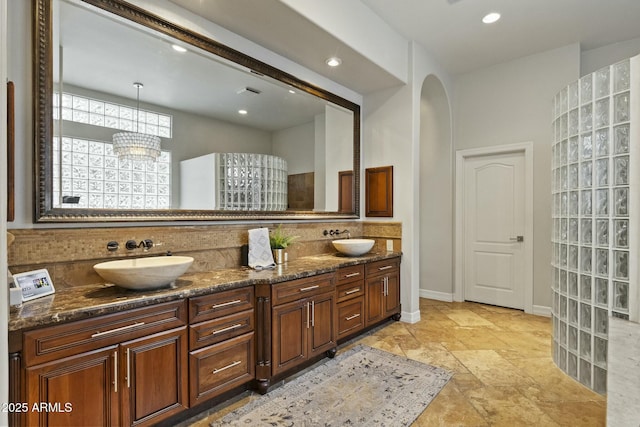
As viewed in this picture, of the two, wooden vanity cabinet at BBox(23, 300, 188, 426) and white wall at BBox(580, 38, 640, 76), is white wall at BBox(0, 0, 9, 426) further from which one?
white wall at BBox(580, 38, 640, 76)

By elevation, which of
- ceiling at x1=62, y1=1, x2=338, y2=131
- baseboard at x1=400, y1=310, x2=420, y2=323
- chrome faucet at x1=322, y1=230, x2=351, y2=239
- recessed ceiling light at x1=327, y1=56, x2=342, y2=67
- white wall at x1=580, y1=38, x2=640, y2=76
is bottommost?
baseboard at x1=400, y1=310, x2=420, y2=323

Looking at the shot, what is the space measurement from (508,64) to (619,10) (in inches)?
47.2

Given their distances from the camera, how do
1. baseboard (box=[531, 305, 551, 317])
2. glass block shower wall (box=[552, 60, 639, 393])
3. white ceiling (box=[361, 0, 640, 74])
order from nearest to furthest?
glass block shower wall (box=[552, 60, 639, 393]) → white ceiling (box=[361, 0, 640, 74]) → baseboard (box=[531, 305, 551, 317])

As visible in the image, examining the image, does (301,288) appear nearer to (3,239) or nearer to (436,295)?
(3,239)

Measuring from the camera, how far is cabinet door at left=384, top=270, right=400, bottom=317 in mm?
3762

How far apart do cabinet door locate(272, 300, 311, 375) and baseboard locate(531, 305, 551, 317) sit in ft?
10.7

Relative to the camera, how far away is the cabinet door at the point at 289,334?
2.42 metres

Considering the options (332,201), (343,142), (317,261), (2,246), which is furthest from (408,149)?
(2,246)

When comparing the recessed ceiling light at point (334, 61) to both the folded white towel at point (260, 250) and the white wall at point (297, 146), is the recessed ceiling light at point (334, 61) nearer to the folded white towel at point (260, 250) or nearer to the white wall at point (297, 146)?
the white wall at point (297, 146)

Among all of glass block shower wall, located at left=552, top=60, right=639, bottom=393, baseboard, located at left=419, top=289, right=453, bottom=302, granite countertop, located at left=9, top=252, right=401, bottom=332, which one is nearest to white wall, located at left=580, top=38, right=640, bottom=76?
glass block shower wall, located at left=552, top=60, right=639, bottom=393

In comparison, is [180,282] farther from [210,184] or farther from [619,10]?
[619,10]

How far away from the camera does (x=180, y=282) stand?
2211 mm

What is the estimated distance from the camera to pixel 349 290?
3.23 m

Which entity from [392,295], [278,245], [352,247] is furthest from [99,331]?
[392,295]
